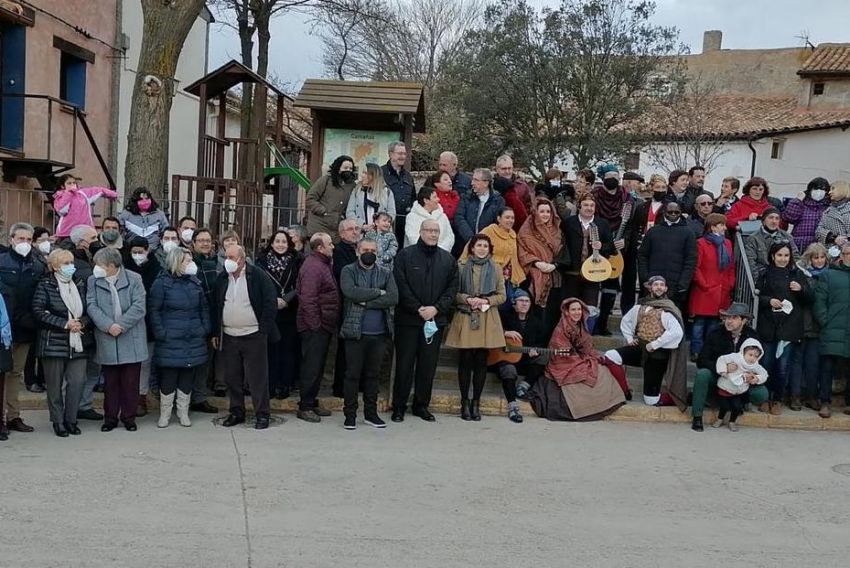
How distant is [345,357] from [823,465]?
4.37 m

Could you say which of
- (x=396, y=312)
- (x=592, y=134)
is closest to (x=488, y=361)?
(x=396, y=312)

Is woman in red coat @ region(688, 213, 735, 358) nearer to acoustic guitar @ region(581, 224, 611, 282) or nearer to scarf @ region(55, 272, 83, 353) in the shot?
acoustic guitar @ region(581, 224, 611, 282)

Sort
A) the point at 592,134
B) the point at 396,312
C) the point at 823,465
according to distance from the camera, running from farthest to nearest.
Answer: the point at 592,134 < the point at 396,312 < the point at 823,465

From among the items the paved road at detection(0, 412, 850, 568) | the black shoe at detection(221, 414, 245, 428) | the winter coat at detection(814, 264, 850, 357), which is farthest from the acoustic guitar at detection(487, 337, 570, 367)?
the winter coat at detection(814, 264, 850, 357)

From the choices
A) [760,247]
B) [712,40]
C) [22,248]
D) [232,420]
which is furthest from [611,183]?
[712,40]

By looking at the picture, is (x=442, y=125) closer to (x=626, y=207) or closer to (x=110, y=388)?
(x=626, y=207)

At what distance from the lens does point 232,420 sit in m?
7.98

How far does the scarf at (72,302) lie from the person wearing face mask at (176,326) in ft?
2.00

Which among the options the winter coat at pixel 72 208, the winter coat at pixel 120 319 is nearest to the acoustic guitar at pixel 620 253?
the winter coat at pixel 120 319

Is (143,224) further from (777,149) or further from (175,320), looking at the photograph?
(777,149)

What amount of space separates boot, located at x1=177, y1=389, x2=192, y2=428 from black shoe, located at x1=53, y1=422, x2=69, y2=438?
97cm

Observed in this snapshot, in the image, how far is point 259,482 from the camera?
640cm

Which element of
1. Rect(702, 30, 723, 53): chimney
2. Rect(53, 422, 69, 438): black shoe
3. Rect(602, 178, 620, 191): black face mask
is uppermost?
Rect(702, 30, 723, 53): chimney

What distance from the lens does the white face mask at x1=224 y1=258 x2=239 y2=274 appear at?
7.87 metres
